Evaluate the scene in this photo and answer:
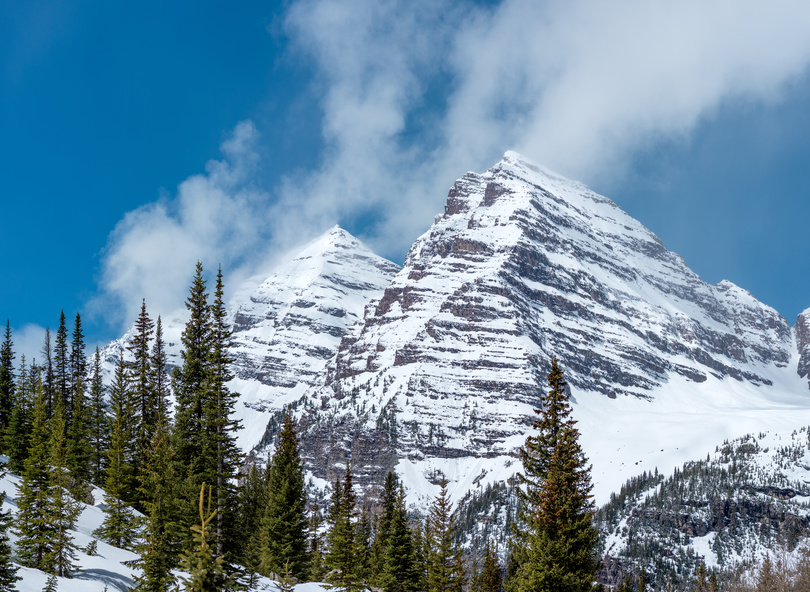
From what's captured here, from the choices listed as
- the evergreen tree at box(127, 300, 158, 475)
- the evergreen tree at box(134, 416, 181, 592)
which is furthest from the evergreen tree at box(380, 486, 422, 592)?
the evergreen tree at box(127, 300, 158, 475)

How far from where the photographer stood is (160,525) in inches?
1320

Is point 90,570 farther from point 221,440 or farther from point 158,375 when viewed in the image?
point 158,375

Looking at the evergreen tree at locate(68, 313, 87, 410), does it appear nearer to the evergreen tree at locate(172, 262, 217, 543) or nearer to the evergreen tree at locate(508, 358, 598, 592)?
the evergreen tree at locate(172, 262, 217, 543)

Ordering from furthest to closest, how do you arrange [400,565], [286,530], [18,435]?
[18,435]
[400,565]
[286,530]

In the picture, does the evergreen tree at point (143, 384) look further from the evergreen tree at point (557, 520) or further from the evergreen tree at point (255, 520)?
the evergreen tree at point (557, 520)

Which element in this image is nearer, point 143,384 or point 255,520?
point 143,384

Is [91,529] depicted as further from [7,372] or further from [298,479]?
[7,372]

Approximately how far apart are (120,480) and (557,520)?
3185 centimetres

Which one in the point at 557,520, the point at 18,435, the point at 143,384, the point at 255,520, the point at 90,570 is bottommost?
the point at 90,570

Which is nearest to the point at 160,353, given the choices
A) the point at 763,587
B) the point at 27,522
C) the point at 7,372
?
the point at 7,372

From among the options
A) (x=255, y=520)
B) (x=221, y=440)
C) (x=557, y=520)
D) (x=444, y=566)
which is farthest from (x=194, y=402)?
(x=255, y=520)

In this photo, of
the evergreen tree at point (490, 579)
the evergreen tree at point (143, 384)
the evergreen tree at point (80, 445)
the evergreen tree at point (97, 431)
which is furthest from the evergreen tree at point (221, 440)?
the evergreen tree at point (490, 579)

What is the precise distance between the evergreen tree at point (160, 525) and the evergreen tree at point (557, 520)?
15559 millimetres

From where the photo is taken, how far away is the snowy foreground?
2770cm
